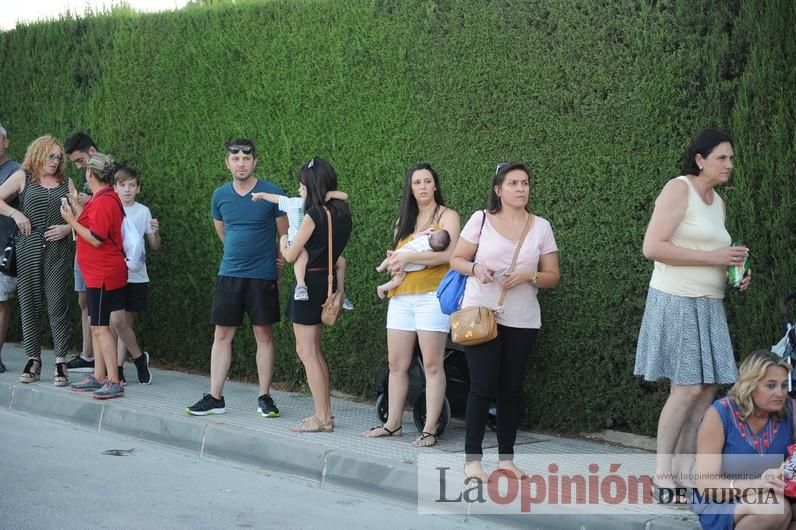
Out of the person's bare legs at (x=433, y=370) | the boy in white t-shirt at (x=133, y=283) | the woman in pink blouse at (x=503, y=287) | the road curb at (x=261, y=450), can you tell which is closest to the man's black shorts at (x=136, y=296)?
the boy in white t-shirt at (x=133, y=283)

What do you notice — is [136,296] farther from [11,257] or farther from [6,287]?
[6,287]

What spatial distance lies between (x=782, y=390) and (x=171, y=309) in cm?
707

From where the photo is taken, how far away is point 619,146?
7613 mm

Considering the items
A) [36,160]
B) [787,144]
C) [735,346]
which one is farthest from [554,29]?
[36,160]

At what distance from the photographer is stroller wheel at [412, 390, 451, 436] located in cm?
791

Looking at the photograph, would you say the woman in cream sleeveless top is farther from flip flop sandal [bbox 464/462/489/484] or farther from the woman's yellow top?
the woman's yellow top

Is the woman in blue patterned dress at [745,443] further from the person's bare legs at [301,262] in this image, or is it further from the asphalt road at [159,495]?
the person's bare legs at [301,262]

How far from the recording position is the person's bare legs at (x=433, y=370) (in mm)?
7684

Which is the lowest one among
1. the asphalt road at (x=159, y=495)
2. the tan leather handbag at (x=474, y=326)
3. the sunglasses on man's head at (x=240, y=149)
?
the asphalt road at (x=159, y=495)

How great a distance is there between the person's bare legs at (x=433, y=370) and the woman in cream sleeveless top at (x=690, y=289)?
5.76ft

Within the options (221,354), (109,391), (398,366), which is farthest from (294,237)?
(109,391)

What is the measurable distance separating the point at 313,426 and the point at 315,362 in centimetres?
47

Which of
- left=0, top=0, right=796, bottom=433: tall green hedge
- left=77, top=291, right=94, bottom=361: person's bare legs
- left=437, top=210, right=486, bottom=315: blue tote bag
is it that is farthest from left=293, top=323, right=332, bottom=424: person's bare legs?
left=77, top=291, right=94, bottom=361: person's bare legs

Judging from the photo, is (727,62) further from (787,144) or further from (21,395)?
(21,395)
